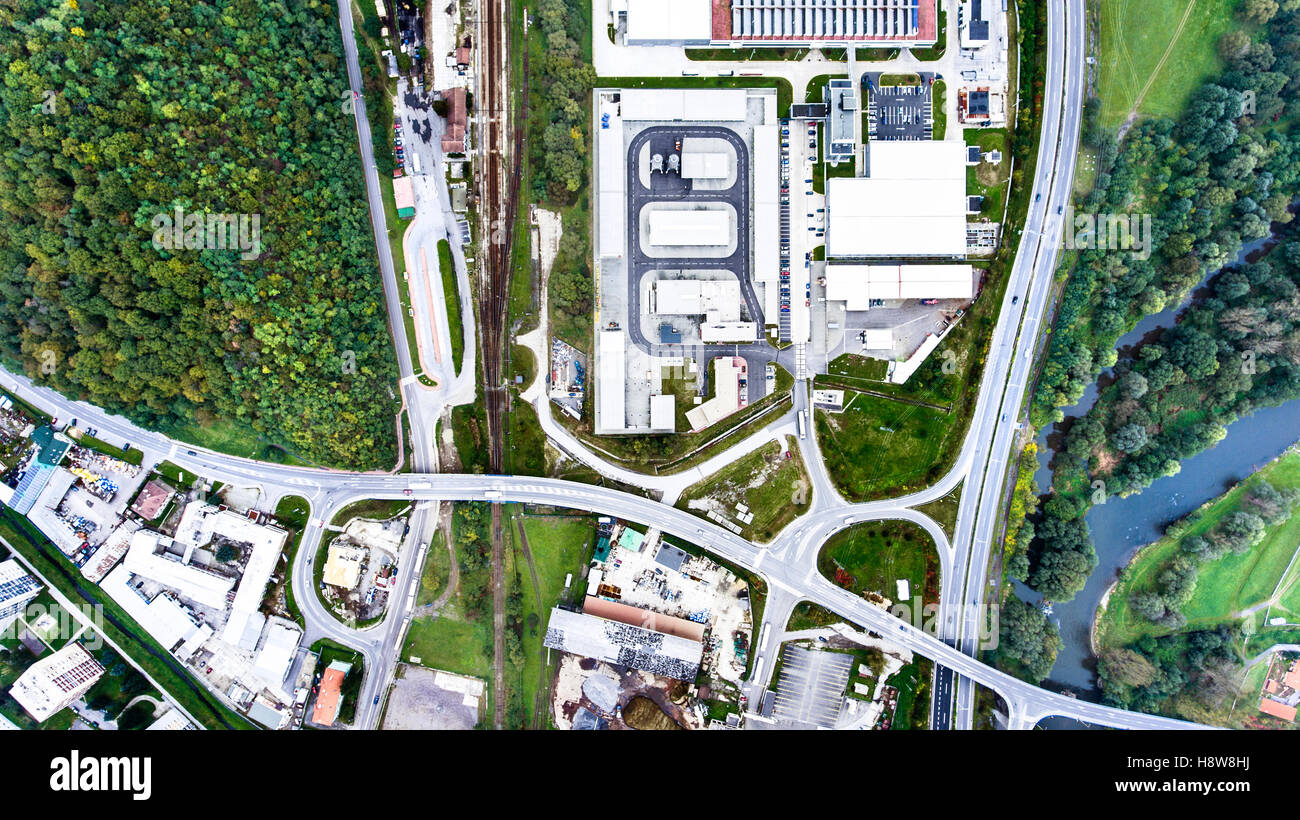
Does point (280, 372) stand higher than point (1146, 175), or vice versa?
point (1146, 175)

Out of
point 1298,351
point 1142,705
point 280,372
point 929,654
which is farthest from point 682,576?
point 1298,351

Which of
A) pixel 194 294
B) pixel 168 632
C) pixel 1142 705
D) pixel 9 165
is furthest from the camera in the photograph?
pixel 1142 705

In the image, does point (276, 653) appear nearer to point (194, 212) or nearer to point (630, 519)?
point (630, 519)

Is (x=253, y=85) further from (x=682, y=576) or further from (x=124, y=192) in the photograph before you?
(x=682, y=576)

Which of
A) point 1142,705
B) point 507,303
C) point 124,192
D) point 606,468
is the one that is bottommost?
point 1142,705

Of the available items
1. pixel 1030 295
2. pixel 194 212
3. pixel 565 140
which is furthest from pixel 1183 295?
pixel 194 212
